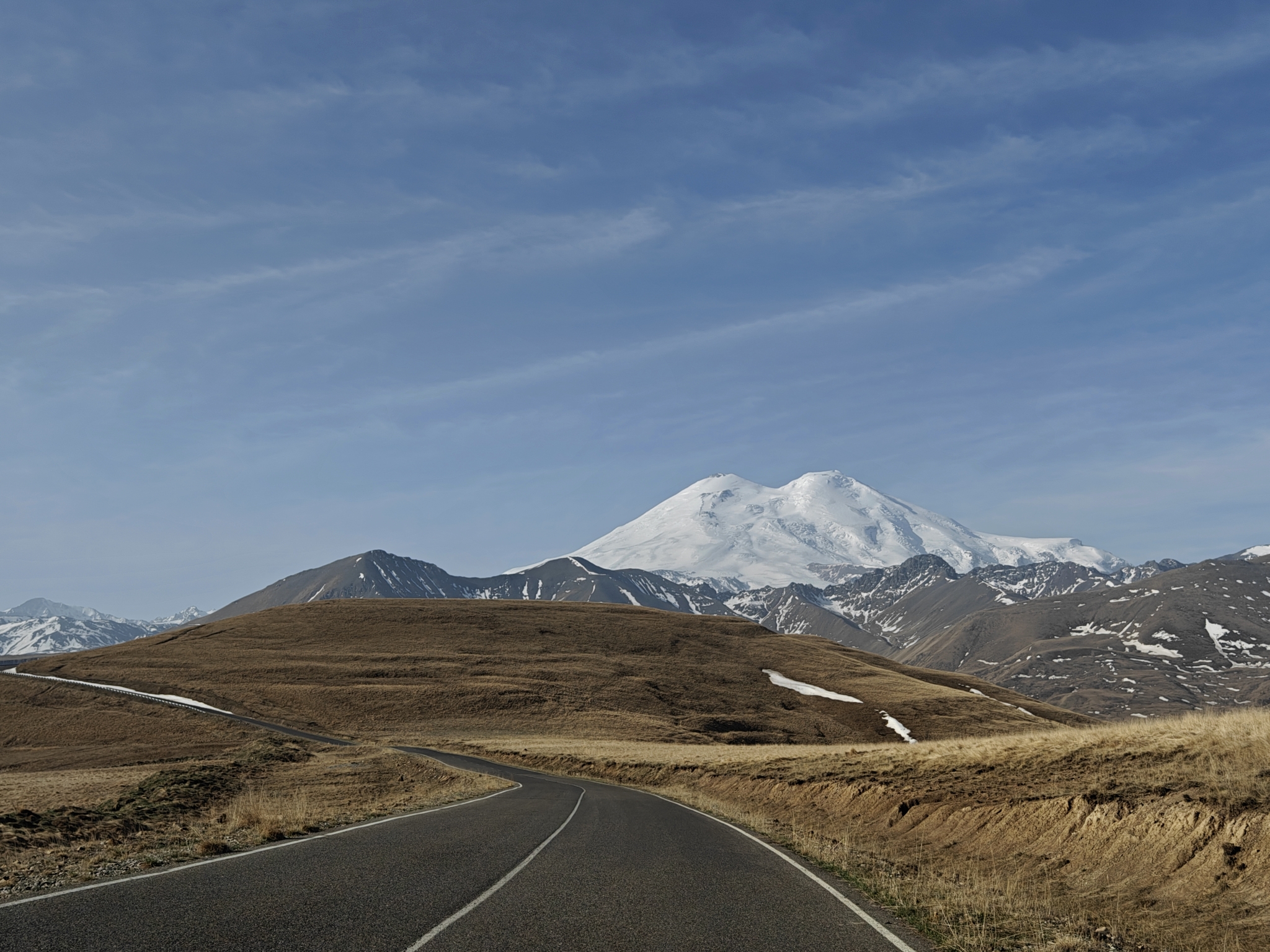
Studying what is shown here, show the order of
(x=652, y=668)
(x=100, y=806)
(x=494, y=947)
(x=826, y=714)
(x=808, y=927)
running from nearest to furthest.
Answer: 1. (x=494, y=947)
2. (x=808, y=927)
3. (x=100, y=806)
4. (x=826, y=714)
5. (x=652, y=668)

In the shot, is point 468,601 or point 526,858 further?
point 468,601

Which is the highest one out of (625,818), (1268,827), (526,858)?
(1268,827)

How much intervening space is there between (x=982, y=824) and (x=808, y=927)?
1094 cm

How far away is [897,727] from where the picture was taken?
319 feet

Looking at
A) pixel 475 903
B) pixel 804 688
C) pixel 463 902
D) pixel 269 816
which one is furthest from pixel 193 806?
pixel 804 688

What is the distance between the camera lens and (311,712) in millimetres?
88188

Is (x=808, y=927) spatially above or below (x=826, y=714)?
above

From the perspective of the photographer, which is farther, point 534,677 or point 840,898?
point 534,677

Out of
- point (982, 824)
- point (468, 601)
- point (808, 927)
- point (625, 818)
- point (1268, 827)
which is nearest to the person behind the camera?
point (808, 927)

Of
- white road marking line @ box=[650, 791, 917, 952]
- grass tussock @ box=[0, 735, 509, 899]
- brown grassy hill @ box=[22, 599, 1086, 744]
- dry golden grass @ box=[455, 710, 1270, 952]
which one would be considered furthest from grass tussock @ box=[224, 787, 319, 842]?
brown grassy hill @ box=[22, 599, 1086, 744]

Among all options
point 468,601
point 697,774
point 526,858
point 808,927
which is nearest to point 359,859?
point 526,858

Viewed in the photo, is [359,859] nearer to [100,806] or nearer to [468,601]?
[100,806]

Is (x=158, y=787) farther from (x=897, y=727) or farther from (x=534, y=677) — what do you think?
(x=897, y=727)

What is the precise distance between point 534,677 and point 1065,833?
95.8m
